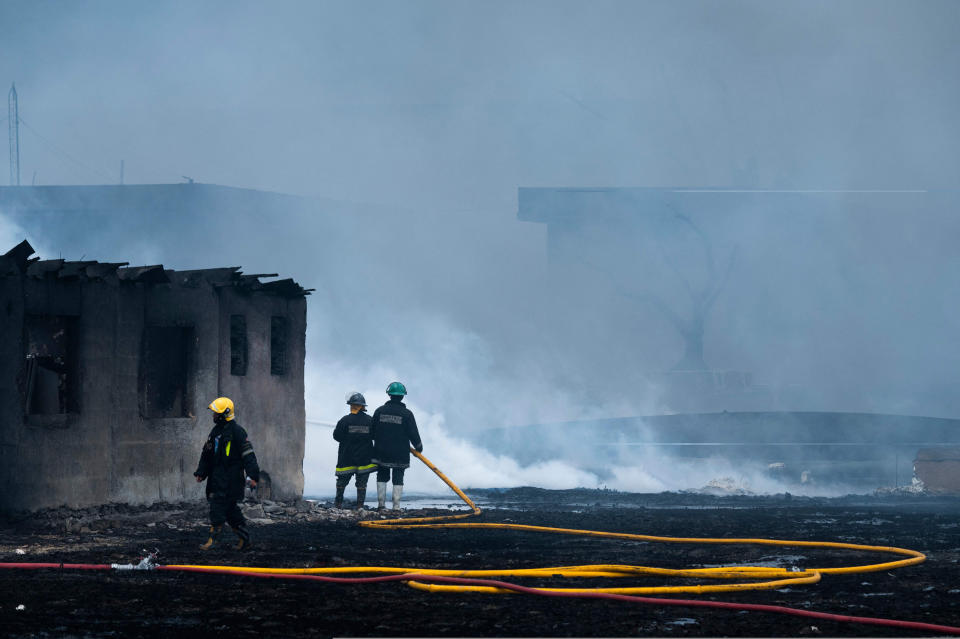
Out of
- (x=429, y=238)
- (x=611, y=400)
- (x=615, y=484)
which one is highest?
(x=429, y=238)

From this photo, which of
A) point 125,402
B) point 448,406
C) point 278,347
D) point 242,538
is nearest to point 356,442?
point 278,347

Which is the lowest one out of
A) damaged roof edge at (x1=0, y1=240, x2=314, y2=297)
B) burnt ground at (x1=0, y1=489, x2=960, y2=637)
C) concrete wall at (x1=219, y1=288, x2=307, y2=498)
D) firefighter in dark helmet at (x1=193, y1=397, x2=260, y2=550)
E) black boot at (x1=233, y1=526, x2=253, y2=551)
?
burnt ground at (x1=0, y1=489, x2=960, y2=637)

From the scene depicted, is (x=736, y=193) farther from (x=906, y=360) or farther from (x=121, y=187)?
(x=121, y=187)

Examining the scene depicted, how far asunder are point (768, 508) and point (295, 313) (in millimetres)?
9049

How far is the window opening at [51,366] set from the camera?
14.8 m

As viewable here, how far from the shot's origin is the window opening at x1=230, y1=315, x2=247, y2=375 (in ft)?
59.2

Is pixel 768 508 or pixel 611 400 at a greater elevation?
pixel 611 400

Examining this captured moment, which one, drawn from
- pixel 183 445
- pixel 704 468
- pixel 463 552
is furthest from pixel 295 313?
pixel 704 468

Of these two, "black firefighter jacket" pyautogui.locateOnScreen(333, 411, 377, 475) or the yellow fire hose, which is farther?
"black firefighter jacket" pyautogui.locateOnScreen(333, 411, 377, 475)

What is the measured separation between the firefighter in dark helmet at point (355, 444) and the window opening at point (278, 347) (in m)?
1.55

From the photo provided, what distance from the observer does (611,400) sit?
4703cm

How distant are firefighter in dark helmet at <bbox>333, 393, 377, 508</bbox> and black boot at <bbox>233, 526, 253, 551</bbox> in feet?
17.8

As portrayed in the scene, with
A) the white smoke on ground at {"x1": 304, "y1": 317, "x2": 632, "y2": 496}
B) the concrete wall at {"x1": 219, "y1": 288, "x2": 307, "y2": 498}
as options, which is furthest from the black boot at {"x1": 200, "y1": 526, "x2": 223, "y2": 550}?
the white smoke on ground at {"x1": 304, "y1": 317, "x2": 632, "y2": 496}

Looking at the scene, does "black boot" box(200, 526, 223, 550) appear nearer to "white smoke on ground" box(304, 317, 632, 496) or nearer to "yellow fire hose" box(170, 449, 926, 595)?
"yellow fire hose" box(170, 449, 926, 595)
